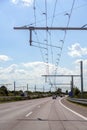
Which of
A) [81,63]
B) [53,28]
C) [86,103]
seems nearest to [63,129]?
[53,28]

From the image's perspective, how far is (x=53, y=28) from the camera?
83.1 feet

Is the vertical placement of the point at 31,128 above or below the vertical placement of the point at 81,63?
below

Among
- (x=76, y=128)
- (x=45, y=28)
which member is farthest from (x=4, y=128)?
(x=45, y=28)

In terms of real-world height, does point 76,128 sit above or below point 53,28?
below

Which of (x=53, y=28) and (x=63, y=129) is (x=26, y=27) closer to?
(x=53, y=28)

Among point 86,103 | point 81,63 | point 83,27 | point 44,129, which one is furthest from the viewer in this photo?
point 81,63

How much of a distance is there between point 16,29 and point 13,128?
475 inches

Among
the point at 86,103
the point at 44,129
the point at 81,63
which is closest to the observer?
the point at 44,129

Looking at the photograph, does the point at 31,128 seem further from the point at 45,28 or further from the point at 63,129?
the point at 45,28

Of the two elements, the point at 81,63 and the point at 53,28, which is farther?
the point at 81,63

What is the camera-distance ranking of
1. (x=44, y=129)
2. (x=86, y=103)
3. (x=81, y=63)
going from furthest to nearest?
(x=81, y=63), (x=86, y=103), (x=44, y=129)

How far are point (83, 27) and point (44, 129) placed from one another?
11.6 meters

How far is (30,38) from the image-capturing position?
2661 cm

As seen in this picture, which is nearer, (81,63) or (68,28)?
(68,28)
